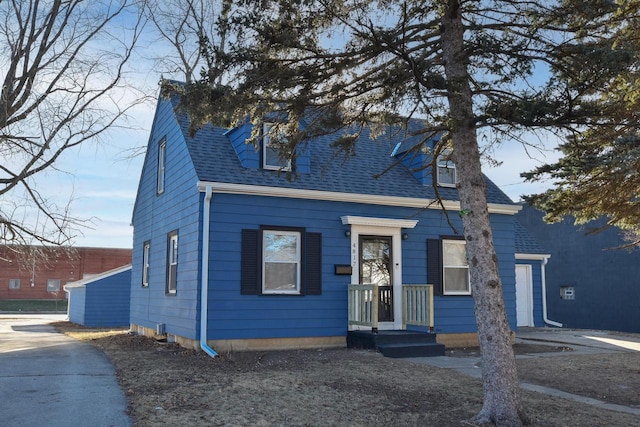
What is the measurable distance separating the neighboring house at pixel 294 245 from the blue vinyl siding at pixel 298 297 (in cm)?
2

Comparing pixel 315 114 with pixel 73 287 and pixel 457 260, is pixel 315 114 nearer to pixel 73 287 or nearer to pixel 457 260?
pixel 457 260

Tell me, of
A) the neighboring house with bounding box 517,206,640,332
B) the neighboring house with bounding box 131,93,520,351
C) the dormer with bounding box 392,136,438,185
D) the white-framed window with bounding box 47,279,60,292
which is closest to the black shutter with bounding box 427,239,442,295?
the neighboring house with bounding box 131,93,520,351

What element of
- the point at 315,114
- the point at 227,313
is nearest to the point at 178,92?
the point at 315,114

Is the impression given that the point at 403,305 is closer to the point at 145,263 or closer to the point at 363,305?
the point at 363,305

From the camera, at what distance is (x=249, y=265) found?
11602 millimetres

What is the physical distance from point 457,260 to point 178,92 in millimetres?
8779

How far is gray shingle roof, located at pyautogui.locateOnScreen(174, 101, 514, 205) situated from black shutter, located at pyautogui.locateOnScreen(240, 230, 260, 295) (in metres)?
1.14

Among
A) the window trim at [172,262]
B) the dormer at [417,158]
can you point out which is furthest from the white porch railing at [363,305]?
the window trim at [172,262]

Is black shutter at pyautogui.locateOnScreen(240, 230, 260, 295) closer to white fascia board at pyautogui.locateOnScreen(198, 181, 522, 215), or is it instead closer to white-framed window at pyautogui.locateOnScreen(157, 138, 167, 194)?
white fascia board at pyautogui.locateOnScreen(198, 181, 522, 215)

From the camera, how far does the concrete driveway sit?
19.8 ft

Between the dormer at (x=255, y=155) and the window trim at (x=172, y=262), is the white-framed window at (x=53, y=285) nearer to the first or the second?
the window trim at (x=172, y=262)

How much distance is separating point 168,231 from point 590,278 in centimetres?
1807

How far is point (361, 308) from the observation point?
12.1 m

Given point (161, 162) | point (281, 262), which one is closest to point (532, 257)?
point (281, 262)
